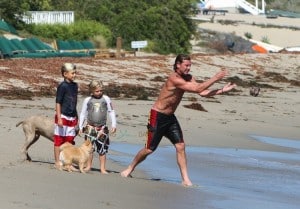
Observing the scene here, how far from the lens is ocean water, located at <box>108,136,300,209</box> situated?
999 centimetres

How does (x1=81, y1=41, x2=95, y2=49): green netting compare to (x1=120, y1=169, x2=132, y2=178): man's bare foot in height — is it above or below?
below

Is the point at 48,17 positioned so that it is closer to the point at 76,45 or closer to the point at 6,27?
the point at 6,27

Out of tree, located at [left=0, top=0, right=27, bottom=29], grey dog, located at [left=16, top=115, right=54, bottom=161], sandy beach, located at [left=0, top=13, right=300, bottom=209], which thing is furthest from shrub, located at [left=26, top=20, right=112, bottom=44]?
grey dog, located at [left=16, top=115, right=54, bottom=161]

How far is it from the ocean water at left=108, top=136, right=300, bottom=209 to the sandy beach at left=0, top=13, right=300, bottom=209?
0.05ft

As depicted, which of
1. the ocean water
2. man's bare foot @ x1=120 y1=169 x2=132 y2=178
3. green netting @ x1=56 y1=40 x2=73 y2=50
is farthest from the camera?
green netting @ x1=56 y1=40 x2=73 y2=50

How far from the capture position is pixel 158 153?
14172 millimetres

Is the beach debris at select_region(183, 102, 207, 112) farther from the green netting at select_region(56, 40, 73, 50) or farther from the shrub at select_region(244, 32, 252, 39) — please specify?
the shrub at select_region(244, 32, 252, 39)

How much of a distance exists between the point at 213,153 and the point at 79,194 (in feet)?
19.7

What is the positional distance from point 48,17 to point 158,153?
39134 mm

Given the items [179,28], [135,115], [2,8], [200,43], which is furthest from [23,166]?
[200,43]

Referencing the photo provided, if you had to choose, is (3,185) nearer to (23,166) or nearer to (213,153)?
(23,166)

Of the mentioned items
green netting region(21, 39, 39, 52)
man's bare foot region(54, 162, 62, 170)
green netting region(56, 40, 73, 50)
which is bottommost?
green netting region(56, 40, 73, 50)

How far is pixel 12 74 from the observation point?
966 inches

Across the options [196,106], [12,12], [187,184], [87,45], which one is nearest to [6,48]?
[87,45]
